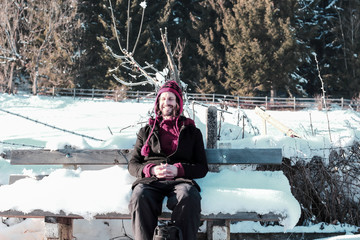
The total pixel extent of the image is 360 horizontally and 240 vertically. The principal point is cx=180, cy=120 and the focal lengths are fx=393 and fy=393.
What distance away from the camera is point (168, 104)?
321cm

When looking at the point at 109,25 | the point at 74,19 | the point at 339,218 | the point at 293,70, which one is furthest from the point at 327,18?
the point at 339,218

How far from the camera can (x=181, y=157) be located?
3049 mm

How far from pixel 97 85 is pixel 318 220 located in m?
22.7

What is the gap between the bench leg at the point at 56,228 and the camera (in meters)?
2.90

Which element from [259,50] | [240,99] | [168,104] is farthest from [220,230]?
[259,50]

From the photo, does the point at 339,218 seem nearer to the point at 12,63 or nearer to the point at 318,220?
the point at 318,220

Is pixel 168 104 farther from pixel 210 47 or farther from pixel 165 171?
pixel 210 47

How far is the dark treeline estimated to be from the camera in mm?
24531

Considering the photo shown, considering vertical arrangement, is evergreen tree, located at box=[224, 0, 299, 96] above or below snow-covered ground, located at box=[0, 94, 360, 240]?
above

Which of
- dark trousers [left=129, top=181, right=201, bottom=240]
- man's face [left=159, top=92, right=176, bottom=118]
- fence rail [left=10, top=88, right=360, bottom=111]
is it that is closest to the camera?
dark trousers [left=129, top=181, right=201, bottom=240]

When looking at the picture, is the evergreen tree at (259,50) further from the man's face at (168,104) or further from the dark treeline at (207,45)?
the man's face at (168,104)

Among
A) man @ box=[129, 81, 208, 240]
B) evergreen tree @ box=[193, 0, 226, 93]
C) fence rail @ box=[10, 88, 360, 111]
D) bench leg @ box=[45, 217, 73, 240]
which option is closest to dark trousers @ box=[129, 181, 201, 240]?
man @ box=[129, 81, 208, 240]

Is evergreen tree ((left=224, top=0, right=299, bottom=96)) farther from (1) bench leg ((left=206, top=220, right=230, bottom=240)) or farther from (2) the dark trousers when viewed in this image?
(2) the dark trousers

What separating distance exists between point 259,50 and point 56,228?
22.7 m
